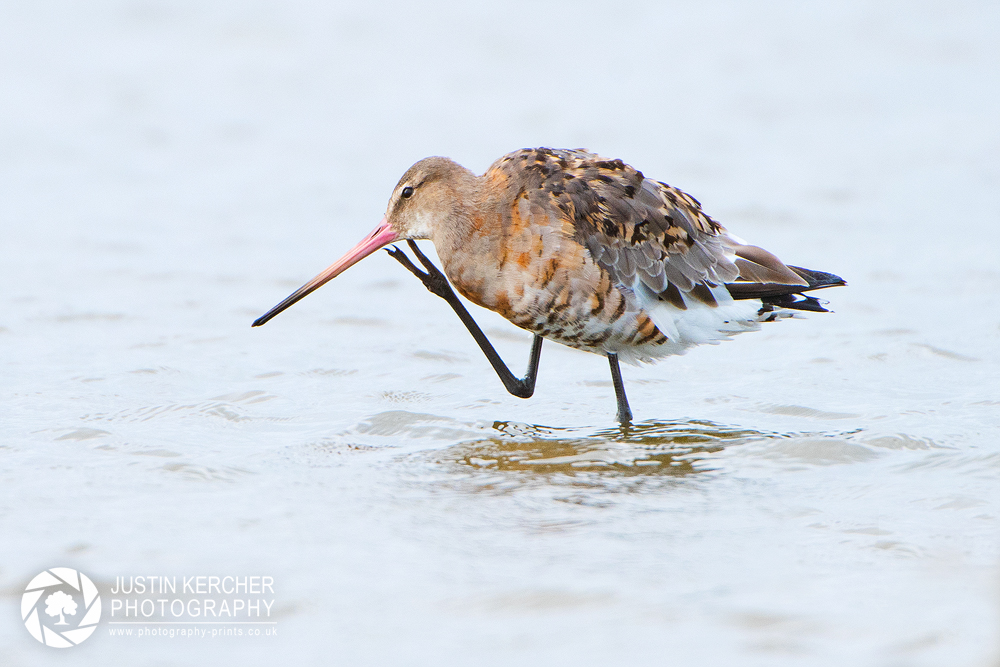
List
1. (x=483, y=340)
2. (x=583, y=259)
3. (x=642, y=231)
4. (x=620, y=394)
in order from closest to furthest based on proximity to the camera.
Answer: (x=583, y=259), (x=642, y=231), (x=620, y=394), (x=483, y=340)

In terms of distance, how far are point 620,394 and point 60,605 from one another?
3069mm

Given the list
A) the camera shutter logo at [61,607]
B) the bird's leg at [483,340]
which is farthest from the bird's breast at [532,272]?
the camera shutter logo at [61,607]

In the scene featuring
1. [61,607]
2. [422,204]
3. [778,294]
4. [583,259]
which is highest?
[422,204]

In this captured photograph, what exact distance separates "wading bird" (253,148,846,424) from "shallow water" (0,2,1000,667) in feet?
1.85

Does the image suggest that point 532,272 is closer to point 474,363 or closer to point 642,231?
point 642,231

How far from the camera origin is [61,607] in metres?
4.23

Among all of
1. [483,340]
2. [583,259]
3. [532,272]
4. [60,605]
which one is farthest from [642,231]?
[60,605]

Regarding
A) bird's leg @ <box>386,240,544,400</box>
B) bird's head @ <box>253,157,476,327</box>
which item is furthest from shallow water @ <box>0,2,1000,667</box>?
bird's head @ <box>253,157,476,327</box>

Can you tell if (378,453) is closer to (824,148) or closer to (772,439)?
(772,439)

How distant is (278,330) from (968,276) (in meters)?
5.08

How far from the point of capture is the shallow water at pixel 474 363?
170 inches

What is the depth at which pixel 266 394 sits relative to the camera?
686 cm

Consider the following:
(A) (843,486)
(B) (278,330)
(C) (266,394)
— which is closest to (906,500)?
(A) (843,486)

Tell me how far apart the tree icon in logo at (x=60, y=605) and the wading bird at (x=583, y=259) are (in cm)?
198
